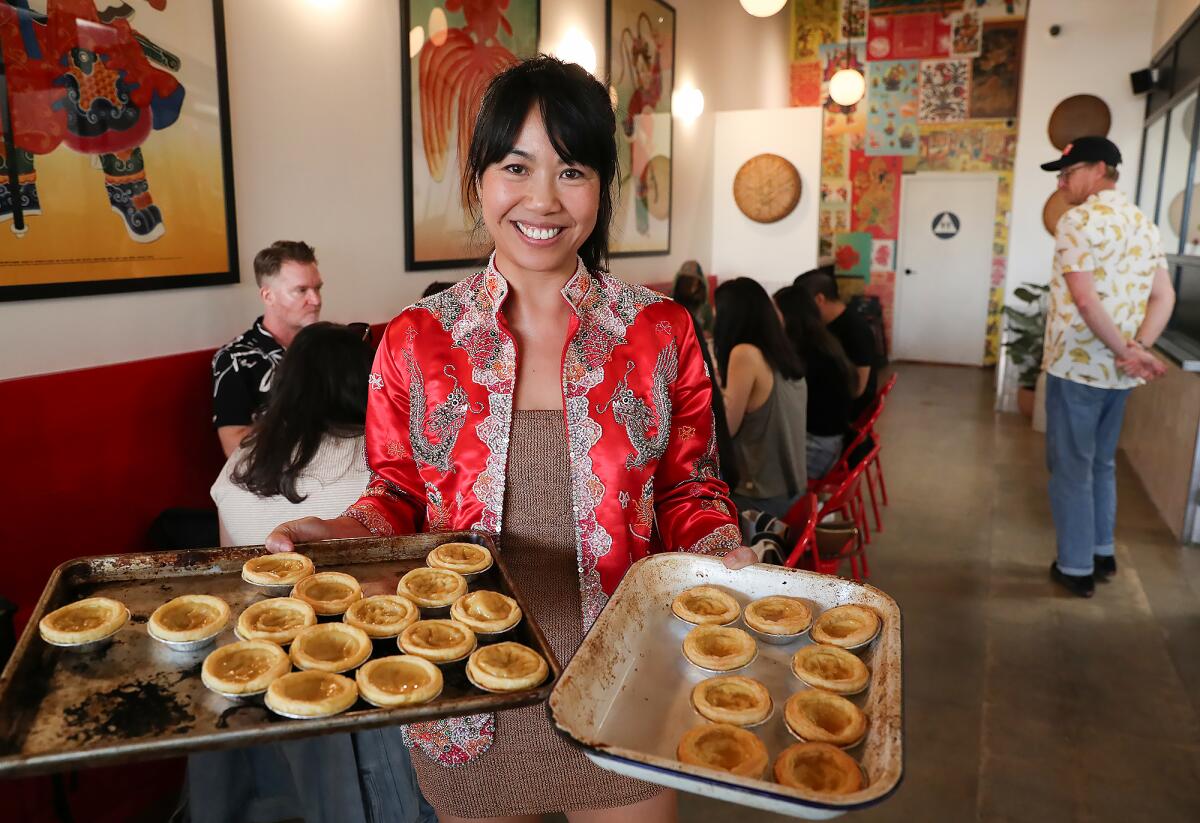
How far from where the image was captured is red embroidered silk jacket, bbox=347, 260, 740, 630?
4.90ft

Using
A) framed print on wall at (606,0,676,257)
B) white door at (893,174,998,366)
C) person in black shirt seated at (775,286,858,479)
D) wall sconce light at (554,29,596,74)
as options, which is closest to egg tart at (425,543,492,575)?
person in black shirt seated at (775,286,858,479)

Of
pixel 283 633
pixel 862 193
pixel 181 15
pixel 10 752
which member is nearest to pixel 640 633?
pixel 283 633

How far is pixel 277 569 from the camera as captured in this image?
144cm

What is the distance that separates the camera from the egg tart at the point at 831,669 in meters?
1.29

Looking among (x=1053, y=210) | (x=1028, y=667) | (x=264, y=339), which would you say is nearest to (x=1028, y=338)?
(x=1053, y=210)

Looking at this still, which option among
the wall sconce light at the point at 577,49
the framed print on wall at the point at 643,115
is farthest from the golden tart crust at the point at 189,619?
the framed print on wall at the point at 643,115

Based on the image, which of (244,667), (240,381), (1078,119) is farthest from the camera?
(1078,119)

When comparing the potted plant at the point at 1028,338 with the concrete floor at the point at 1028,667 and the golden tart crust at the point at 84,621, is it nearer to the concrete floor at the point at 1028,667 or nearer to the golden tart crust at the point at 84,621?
the concrete floor at the point at 1028,667

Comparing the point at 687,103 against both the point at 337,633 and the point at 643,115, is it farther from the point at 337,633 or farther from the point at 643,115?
the point at 337,633

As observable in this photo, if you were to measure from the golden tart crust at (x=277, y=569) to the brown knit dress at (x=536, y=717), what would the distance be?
0.32m

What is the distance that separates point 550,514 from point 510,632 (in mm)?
252

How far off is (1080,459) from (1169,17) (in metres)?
4.45

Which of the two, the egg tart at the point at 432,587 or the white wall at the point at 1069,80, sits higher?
the white wall at the point at 1069,80

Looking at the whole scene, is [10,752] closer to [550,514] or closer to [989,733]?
[550,514]
